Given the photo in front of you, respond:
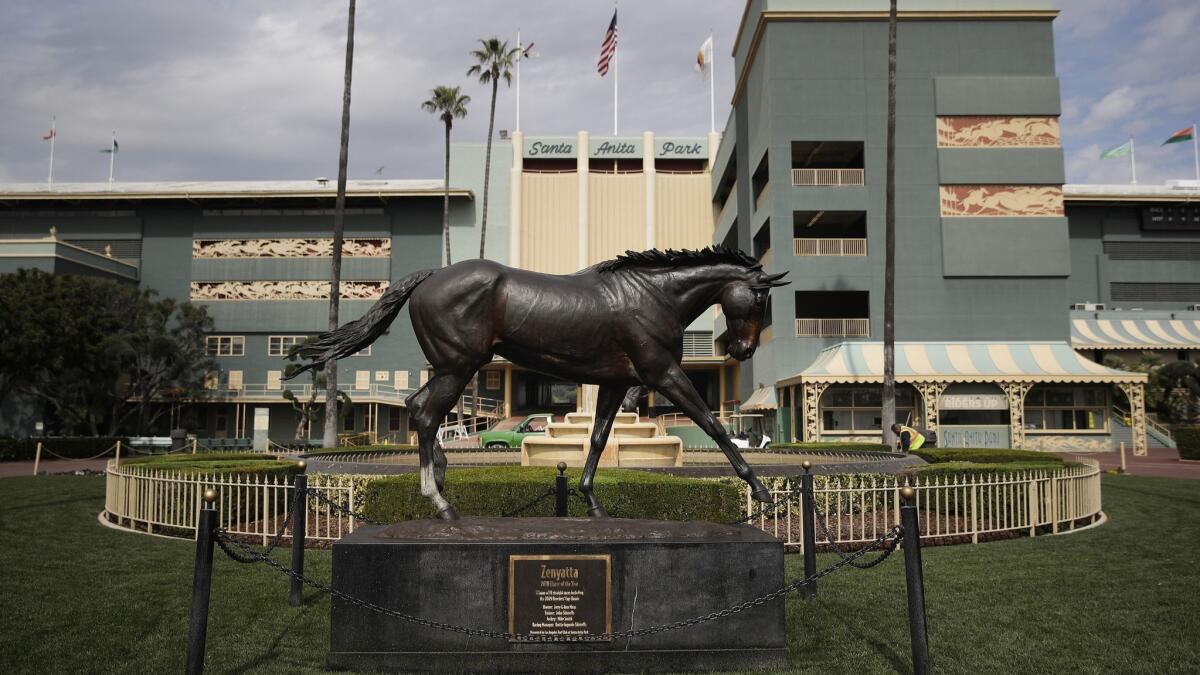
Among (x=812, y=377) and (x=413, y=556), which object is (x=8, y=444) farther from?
(x=413, y=556)

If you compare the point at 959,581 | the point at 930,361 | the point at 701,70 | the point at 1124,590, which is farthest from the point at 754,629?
the point at 701,70

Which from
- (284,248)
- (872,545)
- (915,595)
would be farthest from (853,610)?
(284,248)

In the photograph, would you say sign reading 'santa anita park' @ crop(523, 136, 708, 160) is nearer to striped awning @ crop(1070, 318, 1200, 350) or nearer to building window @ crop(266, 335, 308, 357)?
building window @ crop(266, 335, 308, 357)

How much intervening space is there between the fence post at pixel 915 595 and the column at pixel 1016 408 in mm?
28970

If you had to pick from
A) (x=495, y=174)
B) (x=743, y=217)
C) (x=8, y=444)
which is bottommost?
(x=8, y=444)

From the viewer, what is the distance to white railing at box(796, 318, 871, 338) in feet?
110

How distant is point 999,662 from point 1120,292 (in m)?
49.8

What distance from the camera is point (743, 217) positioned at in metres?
40.4

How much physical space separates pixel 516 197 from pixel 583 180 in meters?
4.42

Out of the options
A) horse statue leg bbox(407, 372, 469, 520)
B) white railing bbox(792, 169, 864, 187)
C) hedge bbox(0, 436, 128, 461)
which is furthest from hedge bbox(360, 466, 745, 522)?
hedge bbox(0, 436, 128, 461)

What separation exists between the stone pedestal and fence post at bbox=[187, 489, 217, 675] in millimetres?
749

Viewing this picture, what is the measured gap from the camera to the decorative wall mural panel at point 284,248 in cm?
4894

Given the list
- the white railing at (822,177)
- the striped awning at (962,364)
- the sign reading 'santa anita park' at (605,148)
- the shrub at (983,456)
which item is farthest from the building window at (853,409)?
the sign reading 'santa anita park' at (605,148)

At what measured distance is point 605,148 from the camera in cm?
5075
